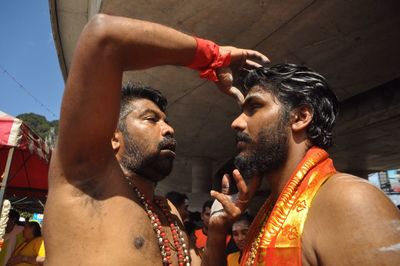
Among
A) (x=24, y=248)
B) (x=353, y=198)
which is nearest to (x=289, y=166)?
(x=353, y=198)

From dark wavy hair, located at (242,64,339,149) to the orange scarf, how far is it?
17 cm

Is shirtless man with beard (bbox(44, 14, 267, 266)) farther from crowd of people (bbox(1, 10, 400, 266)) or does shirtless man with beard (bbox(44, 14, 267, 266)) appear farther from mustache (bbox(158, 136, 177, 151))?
mustache (bbox(158, 136, 177, 151))

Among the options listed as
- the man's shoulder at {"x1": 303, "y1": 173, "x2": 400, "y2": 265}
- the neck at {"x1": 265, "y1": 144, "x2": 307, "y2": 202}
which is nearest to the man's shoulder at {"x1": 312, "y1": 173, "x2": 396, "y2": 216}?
the man's shoulder at {"x1": 303, "y1": 173, "x2": 400, "y2": 265}

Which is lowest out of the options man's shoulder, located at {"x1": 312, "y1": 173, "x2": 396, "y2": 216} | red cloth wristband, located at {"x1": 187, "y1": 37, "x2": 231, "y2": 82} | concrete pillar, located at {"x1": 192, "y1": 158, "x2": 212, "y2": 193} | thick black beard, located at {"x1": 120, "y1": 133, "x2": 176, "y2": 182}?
man's shoulder, located at {"x1": 312, "y1": 173, "x2": 396, "y2": 216}

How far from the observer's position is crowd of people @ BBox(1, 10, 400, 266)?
4.94 feet

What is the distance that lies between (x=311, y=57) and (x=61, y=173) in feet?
26.3

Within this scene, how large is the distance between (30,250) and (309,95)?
19.8ft

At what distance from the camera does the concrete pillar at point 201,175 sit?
18.7m

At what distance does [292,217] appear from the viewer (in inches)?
68.2

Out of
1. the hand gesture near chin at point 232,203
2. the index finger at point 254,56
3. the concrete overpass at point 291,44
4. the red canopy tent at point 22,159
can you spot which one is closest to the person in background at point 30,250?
the red canopy tent at point 22,159

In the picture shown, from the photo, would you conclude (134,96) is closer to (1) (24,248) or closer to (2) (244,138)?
(2) (244,138)

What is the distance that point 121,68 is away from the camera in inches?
67.0

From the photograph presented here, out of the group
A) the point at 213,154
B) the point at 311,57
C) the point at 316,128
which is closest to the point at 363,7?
the point at 311,57

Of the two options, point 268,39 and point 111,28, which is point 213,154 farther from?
point 111,28
